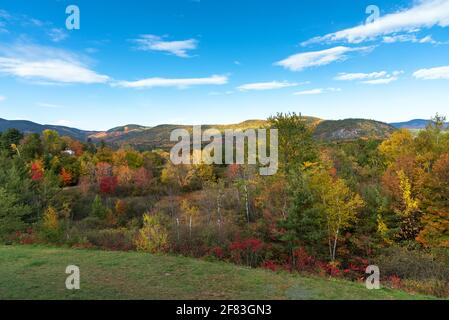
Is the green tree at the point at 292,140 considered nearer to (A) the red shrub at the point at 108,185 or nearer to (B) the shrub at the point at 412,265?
(B) the shrub at the point at 412,265

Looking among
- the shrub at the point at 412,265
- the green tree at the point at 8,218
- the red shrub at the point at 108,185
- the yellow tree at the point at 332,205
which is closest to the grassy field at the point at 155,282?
the shrub at the point at 412,265

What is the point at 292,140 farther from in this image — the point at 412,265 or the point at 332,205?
the point at 412,265

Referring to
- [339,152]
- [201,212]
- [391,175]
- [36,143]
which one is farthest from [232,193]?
[36,143]

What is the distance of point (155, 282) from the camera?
1124 centimetres

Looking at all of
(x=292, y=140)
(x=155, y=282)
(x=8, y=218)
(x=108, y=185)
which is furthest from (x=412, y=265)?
(x=108, y=185)

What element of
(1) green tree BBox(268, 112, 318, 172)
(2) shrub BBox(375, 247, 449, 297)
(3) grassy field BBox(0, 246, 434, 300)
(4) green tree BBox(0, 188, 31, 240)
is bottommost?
(2) shrub BBox(375, 247, 449, 297)

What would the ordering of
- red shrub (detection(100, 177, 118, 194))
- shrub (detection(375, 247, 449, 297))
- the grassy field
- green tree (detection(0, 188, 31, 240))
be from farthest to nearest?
red shrub (detection(100, 177, 118, 194)) → green tree (detection(0, 188, 31, 240)) → shrub (detection(375, 247, 449, 297)) → the grassy field

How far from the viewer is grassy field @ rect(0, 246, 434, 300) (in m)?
10.0

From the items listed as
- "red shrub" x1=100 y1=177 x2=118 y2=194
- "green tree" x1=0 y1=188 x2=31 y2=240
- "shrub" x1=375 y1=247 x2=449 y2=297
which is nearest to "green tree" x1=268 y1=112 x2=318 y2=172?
"shrub" x1=375 y1=247 x2=449 y2=297

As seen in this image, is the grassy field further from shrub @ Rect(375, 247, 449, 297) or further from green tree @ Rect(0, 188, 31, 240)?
green tree @ Rect(0, 188, 31, 240)

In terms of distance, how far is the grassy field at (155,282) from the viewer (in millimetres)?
10039

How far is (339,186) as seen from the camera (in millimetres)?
26062
